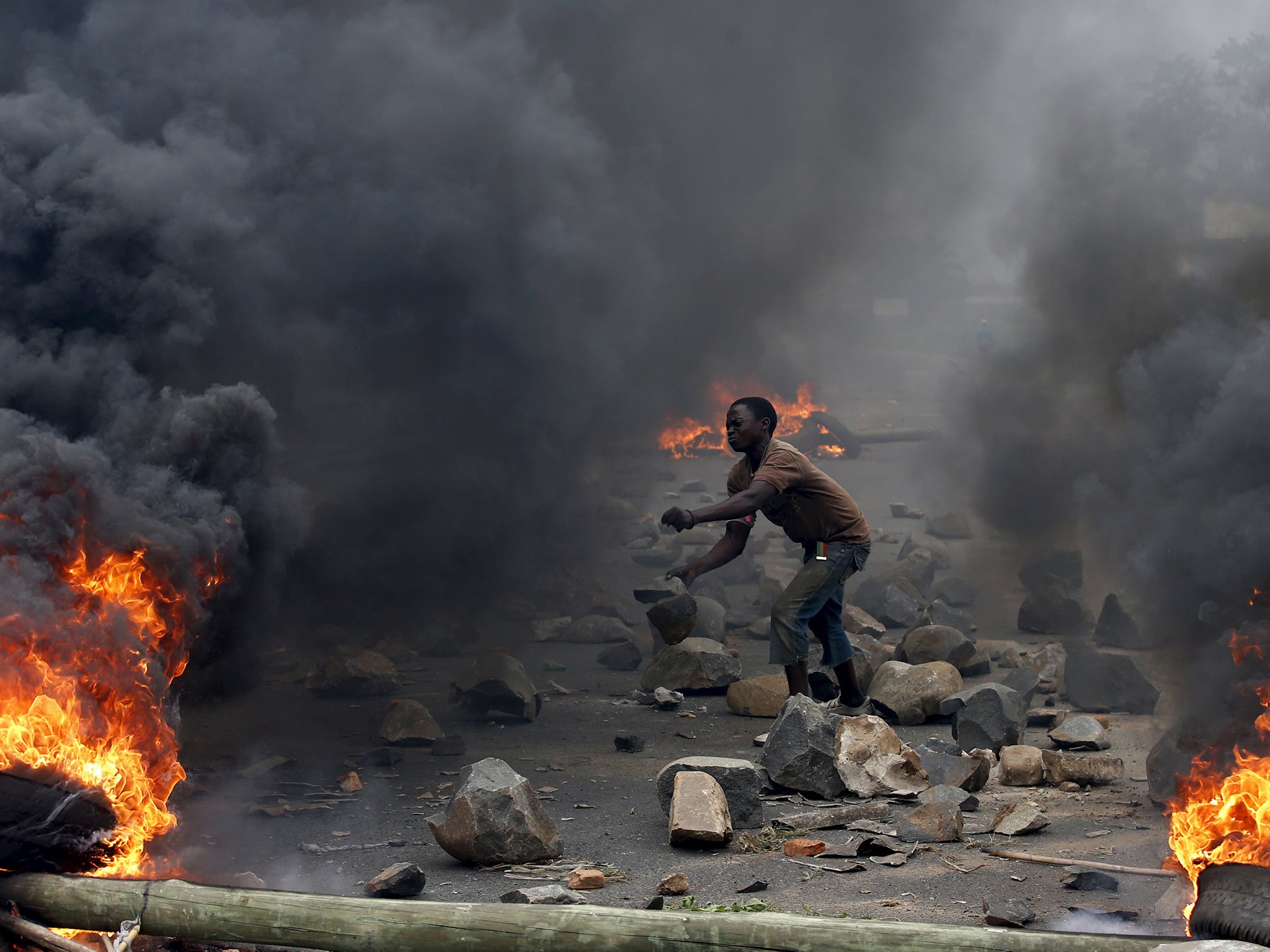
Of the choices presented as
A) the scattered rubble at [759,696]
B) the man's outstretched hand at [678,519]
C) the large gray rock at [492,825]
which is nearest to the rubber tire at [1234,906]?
the large gray rock at [492,825]

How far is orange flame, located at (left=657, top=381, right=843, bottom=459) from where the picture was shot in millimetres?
16500

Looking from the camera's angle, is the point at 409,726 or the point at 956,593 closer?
the point at 409,726

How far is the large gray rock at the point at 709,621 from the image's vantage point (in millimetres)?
8219

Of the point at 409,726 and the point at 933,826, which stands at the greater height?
the point at 409,726

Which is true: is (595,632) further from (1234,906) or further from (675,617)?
(1234,906)

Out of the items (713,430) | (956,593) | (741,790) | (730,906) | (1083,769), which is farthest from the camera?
(713,430)

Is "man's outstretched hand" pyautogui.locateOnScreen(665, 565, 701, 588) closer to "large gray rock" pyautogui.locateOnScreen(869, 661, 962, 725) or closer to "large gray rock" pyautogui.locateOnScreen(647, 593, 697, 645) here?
"large gray rock" pyautogui.locateOnScreen(647, 593, 697, 645)

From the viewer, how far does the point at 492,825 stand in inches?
156

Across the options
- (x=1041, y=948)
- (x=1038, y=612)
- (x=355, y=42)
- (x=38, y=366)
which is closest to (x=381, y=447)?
(x=355, y=42)

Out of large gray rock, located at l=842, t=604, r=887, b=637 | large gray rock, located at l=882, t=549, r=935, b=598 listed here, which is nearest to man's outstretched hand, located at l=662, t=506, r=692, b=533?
large gray rock, located at l=842, t=604, r=887, b=637

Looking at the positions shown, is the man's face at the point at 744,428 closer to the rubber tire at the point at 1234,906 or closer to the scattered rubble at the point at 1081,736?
the scattered rubble at the point at 1081,736

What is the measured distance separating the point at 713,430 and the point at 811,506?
438 inches

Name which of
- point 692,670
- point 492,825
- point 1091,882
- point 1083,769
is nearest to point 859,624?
point 692,670

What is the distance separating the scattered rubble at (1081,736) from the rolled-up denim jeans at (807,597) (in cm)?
129
